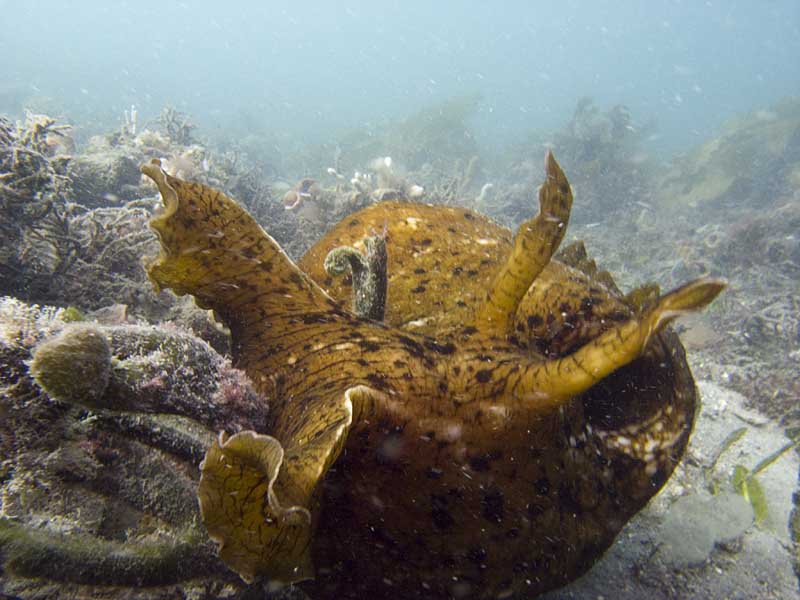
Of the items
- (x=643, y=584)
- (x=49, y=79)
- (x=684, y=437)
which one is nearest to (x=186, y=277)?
(x=684, y=437)

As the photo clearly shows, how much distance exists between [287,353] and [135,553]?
88 centimetres

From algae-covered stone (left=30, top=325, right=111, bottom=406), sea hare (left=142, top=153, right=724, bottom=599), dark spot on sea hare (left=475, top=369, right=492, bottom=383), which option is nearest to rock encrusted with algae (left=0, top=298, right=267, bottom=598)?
algae-covered stone (left=30, top=325, right=111, bottom=406)

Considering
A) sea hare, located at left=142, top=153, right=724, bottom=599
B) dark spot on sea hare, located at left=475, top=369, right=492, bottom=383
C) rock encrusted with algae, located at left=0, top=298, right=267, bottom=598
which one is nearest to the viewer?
sea hare, located at left=142, top=153, right=724, bottom=599

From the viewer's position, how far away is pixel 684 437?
7.22ft

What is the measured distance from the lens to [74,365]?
4.34 feet

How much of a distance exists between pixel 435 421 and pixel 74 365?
1110mm

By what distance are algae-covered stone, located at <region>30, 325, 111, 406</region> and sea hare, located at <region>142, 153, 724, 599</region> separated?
0.47m

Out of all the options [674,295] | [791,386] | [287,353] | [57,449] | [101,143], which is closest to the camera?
[674,295]

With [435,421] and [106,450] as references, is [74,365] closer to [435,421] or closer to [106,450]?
[106,450]

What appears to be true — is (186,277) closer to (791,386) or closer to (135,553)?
(135,553)

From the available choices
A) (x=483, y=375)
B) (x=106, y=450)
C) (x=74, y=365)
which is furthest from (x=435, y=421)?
(x=106, y=450)

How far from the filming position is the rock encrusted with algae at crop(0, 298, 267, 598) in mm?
1403

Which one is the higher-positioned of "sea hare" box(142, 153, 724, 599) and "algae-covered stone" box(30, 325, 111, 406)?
"algae-covered stone" box(30, 325, 111, 406)

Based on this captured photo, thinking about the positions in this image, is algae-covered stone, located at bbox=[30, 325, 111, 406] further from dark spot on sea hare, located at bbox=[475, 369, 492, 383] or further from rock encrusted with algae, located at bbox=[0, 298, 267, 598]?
dark spot on sea hare, located at bbox=[475, 369, 492, 383]
